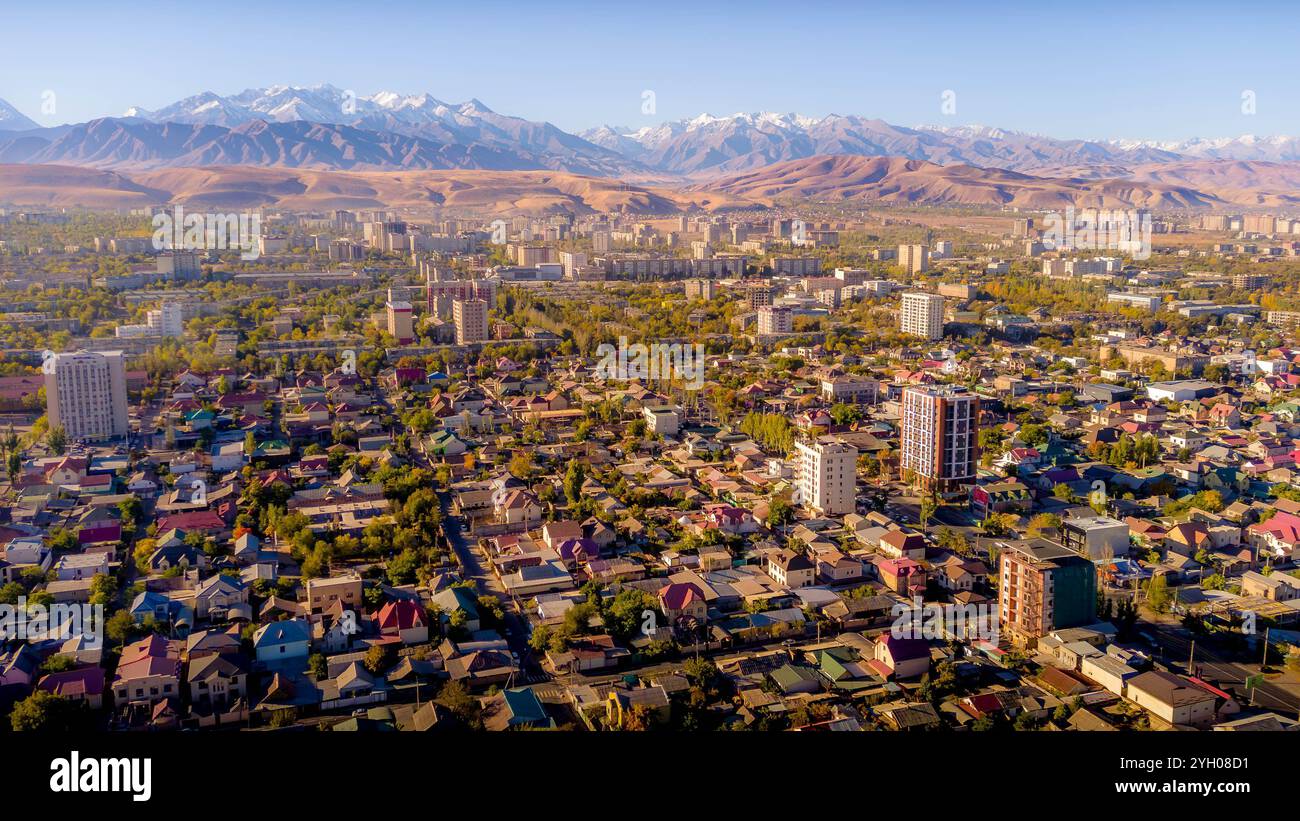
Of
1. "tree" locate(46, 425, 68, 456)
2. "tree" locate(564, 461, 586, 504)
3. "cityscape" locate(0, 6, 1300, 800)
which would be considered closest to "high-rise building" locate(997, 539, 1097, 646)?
"cityscape" locate(0, 6, 1300, 800)

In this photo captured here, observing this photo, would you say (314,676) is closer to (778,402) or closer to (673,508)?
(673,508)

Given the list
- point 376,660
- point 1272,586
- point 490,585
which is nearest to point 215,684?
point 376,660

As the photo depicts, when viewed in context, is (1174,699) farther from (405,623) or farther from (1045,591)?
(405,623)

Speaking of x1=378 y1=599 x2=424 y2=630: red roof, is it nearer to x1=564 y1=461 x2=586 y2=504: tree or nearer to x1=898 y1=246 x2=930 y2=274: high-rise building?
x1=564 y1=461 x2=586 y2=504: tree

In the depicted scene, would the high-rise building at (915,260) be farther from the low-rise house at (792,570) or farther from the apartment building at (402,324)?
the low-rise house at (792,570)

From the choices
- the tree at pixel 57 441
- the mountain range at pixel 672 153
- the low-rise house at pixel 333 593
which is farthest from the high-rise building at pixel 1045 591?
the mountain range at pixel 672 153
